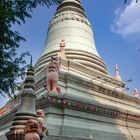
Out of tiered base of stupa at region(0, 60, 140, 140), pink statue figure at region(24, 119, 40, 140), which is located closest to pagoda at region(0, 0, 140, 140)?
tiered base of stupa at region(0, 60, 140, 140)

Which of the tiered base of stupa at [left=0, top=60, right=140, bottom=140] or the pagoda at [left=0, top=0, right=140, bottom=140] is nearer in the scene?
the tiered base of stupa at [left=0, top=60, right=140, bottom=140]

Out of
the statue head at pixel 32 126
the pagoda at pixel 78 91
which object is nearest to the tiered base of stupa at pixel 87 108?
the pagoda at pixel 78 91

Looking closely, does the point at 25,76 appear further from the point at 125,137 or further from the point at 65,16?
the point at 65,16

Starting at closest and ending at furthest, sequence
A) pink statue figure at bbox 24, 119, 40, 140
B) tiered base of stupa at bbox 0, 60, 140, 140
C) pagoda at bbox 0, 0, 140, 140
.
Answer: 1. pink statue figure at bbox 24, 119, 40, 140
2. tiered base of stupa at bbox 0, 60, 140, 140
3. pagoda at bbox 0, 0, 140, 140

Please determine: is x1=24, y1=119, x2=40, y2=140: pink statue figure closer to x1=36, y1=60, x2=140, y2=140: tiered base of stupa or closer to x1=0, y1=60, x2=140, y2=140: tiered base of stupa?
x1=0, y1=60, x2=140, y2=140: tiered base of stupa

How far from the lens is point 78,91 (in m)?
15.7

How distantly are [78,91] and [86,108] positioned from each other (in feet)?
6.14

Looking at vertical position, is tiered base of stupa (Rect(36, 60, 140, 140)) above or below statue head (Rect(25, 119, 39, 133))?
above

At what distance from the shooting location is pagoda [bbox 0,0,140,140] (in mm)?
13070

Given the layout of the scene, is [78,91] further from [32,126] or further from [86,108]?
[32,126]

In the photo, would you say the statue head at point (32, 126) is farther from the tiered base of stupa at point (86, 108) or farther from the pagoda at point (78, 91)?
the tiered base of stupa at point (86, 108)

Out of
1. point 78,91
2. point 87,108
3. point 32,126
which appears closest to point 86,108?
point 87,108

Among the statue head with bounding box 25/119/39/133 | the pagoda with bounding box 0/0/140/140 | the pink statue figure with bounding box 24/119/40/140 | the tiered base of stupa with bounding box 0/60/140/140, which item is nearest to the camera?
the pink statue figure with bounding box 24/119/40/140

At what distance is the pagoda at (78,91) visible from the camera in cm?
1307
